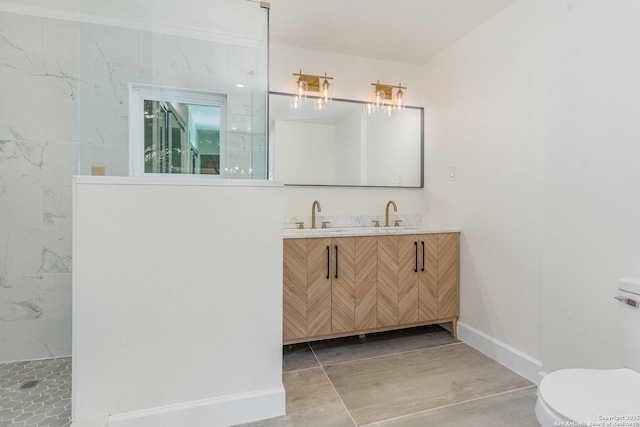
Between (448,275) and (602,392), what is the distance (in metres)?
1.51

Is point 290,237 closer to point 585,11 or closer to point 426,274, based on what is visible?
point 426,274

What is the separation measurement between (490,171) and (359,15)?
58.8 inches

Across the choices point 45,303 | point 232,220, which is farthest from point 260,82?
point 45,303

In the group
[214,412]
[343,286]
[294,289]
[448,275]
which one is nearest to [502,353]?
[448,275]

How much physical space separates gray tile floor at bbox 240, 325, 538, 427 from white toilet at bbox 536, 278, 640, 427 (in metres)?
0.59

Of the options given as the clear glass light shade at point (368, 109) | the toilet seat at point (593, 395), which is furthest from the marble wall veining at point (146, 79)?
the toilet seat at point (593, 395)

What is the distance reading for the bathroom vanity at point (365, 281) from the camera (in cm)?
219

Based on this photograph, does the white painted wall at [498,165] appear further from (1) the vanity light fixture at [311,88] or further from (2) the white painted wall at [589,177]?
(1) the vanity light fixture at [311,88]

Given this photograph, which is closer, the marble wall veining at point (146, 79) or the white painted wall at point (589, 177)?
the white painted wall at point (589, 177)

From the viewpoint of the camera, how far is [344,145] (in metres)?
2.81

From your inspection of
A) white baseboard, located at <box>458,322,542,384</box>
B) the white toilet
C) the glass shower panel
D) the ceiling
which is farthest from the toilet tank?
the ceiling

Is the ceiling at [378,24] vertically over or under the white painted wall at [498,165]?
over

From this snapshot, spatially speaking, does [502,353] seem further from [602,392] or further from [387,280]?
[602,392]

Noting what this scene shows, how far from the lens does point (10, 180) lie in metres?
2.07
